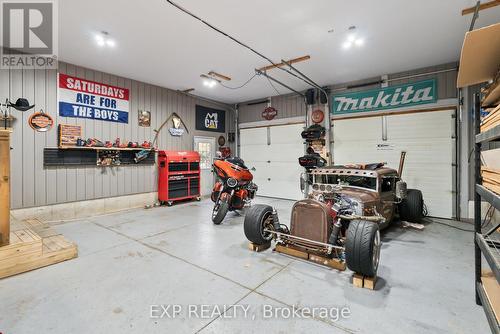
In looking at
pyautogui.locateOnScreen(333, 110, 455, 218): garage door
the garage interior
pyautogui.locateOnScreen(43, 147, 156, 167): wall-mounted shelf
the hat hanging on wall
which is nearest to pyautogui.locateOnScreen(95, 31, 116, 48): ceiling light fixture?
the garage interior

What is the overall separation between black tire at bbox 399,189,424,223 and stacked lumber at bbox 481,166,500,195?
268 cm

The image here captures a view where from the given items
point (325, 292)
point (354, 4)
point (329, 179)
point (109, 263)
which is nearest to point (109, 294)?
point (109, 263)

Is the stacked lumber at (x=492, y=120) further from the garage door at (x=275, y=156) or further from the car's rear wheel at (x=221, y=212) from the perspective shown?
the garage door at (x=275, y=156)

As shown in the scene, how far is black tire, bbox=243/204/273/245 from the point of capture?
120 inches

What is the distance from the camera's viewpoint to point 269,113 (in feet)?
25.7

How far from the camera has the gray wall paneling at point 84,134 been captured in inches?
170

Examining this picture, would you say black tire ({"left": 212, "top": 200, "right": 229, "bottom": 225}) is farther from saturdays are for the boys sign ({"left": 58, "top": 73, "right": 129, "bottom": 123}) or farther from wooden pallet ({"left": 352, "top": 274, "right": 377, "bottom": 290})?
saturdays are for the boys sign ({"left": 58, "top": 73, "right": 129, "bottom": 123})

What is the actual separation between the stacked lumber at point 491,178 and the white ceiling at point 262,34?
2.54m

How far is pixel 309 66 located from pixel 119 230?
16.8ft

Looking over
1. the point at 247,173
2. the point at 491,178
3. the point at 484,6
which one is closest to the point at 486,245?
the point at 491,178

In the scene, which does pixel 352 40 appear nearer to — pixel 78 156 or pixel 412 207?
pixel 412 207

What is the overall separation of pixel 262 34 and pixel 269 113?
4.04 meters

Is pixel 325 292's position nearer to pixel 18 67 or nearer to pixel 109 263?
pixel 109 263

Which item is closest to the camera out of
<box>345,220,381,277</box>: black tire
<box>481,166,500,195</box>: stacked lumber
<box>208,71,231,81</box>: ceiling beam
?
<box>481,166,500,195</box>: stacked lumber
